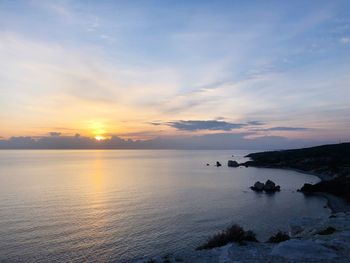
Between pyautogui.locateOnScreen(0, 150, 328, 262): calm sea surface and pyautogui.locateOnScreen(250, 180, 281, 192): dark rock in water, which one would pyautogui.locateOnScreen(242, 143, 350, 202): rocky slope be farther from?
pyautogui.locateOnScreen(250, 180, 281, 192): dark rock in water

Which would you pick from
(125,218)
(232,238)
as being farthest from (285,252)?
(125,218)

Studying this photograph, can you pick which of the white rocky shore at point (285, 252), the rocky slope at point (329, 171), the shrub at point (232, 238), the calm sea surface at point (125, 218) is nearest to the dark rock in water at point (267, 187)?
the calm sea surface at point (125, 218)

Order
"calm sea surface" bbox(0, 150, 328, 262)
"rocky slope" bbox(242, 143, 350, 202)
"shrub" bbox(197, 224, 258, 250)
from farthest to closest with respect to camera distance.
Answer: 1. "rocky slope" bbox(242, 143, 350, 202)
2. "calm sea surface" bbox(0, 150, 328, 262)
3. "shrub" bbox(197, 224, 258, 250)

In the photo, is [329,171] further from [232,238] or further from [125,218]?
[232,238]

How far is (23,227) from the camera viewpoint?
51.0 meters

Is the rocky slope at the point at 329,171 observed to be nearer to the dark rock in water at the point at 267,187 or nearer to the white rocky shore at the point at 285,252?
the dark rock in water at the point at 267,187

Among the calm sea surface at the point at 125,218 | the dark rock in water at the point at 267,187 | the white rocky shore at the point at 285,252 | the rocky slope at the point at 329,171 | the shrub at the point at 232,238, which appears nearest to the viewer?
the white rocky shore at the point at 285,252

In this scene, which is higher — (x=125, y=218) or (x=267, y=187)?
(x=267, y=187)

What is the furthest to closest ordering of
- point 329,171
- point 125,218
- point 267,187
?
1. point 329,171
2. point 267,187
3. point 125,218

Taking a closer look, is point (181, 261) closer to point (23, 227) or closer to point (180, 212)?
point (23, 227)

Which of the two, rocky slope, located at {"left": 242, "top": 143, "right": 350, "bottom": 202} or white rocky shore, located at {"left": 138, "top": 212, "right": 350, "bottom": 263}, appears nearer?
white rocky shore, located at {"left": 138, "top": 212, "right": 350, "bottom": 263}

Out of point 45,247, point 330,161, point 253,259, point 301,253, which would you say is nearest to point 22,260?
point 45,247

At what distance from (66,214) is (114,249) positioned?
23722 millimetres

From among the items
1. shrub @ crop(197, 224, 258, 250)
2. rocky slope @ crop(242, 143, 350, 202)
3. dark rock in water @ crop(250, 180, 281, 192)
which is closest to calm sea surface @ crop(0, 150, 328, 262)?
shrub @ crop(197, 224, 258, 250)
